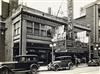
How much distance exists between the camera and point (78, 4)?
2061 cm

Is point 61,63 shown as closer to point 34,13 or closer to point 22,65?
point 22,65

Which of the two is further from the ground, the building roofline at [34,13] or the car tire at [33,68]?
the building roofline at [34,13]

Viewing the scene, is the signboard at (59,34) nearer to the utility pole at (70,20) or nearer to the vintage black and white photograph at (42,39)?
the vintage black and white photograph at (42,39)

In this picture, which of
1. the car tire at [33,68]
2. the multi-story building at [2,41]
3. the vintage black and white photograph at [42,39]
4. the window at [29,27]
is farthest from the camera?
the window at [29,27]

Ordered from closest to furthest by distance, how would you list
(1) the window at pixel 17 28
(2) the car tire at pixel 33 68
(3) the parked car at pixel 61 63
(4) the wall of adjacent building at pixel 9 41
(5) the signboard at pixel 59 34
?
(4) the wall of adjacent building at pixel 9 41 → (1) the window at pixel 17 28 → (2) the car tire at pixel 33 68 → (3) the parked car at pixel 61 63 → (5) the signboard at pixel 59 34

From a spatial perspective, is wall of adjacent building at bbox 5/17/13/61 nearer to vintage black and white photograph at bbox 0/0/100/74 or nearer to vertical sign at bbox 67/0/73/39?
vintage black and white photograph at bbox 0/0/100/74

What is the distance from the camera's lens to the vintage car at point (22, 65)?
12.4 metres

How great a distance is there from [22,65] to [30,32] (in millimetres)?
3175

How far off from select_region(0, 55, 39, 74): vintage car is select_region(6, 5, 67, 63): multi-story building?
0.50 metres

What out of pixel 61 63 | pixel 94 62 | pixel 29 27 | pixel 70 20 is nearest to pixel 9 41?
pixel 29 27

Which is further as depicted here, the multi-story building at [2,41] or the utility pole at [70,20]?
the utility pole at [70,20]

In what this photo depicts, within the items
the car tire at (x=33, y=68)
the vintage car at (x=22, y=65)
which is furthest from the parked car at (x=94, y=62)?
the vintage car at (x=22, y=65)

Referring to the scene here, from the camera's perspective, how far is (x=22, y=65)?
13.8m

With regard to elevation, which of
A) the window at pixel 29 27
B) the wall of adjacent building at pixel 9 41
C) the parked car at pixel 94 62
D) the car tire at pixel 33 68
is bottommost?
the parked car at pixel 94 62
